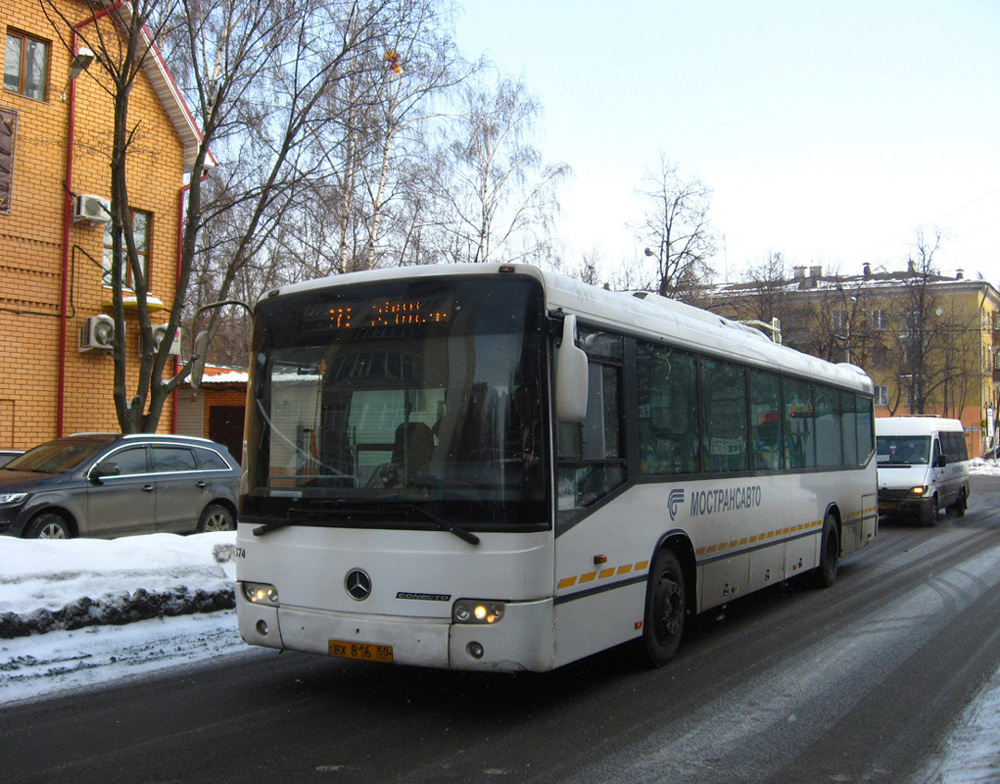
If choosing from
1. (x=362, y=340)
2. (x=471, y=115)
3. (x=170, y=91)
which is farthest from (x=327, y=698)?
(x=471, y=115)

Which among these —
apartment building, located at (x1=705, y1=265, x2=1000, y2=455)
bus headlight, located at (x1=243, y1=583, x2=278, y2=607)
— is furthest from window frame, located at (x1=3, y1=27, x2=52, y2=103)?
apartment building, located at (x1=705, y1=265, x2=1000, y2=455)

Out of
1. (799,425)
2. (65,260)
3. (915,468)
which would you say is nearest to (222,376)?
(65,260)

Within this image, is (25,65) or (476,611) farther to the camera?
(25,65)

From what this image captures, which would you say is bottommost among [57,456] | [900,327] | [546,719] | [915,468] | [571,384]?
[546,719]

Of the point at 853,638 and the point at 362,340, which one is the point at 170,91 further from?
the point at 853,638

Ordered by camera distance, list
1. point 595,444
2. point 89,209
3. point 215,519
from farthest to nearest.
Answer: point 89,209 < point 215,519 < point 595,444

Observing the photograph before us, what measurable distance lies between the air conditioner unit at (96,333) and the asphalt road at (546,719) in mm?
11692

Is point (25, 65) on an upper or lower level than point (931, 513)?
upper

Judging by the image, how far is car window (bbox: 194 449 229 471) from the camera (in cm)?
1360

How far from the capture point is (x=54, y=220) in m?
17.2

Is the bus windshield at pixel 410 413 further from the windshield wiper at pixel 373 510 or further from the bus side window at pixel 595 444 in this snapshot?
the bus side window at pixel 595 444

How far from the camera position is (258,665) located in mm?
7082

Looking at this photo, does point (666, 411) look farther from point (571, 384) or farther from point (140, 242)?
point (140, 242)

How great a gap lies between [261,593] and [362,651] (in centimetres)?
89
